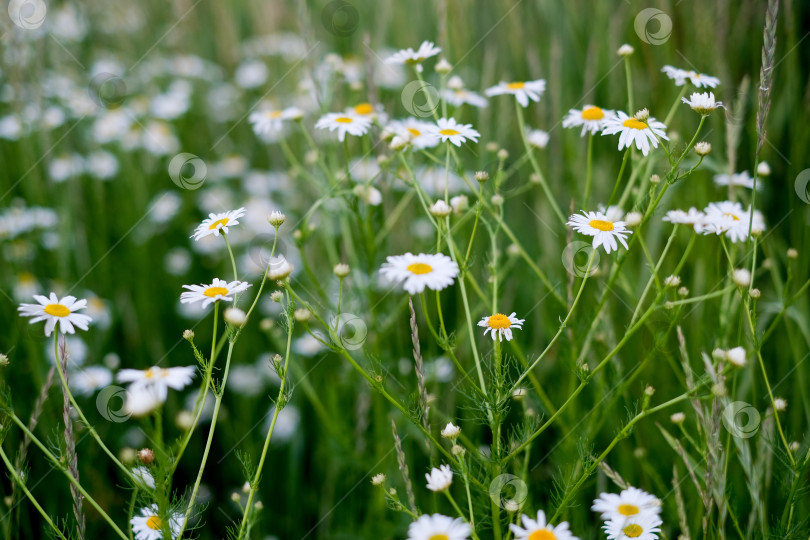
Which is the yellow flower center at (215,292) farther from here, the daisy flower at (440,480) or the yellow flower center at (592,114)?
the yellow flower center at (592,114)

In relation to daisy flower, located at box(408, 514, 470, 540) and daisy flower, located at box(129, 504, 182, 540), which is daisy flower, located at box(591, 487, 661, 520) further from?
daisy flower, located at box(129, 504, 182, 540)

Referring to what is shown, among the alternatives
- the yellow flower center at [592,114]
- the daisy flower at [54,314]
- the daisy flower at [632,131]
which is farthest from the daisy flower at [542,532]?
the yellow flower center at [592,114]

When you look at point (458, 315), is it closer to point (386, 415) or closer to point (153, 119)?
point (386, 415)

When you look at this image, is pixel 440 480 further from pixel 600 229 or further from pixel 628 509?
pixel 600 229

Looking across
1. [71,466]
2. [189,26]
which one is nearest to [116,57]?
[189,26]

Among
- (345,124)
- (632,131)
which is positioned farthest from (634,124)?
(345,124)

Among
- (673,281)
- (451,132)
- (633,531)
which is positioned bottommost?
(633,531)

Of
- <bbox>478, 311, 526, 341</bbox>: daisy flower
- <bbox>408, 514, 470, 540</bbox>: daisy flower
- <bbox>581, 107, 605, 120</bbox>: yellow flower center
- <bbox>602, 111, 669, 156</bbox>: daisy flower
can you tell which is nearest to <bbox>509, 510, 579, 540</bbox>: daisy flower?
<bbox>408, 514, 470, 540</bbox>: daisy flower
